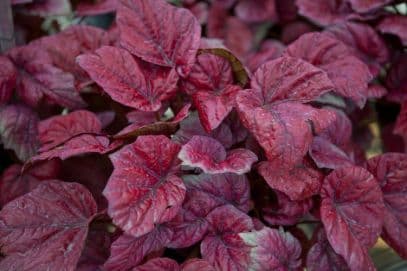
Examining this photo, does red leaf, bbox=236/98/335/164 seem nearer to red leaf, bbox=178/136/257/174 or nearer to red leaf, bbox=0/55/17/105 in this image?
red leaf, bbox=178/136/257/174

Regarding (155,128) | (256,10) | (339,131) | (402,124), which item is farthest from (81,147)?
(256,10)

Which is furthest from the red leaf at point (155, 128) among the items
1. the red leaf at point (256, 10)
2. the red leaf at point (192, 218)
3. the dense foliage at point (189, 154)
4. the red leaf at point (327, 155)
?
the red leaf at point (256, 10)

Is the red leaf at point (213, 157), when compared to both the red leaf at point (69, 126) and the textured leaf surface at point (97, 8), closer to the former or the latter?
the red leaf at point (69, 126)

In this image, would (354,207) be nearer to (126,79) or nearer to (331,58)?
(331,58)

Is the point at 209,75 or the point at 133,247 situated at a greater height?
the point at 209,75

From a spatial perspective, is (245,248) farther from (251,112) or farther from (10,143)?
(10,143)
